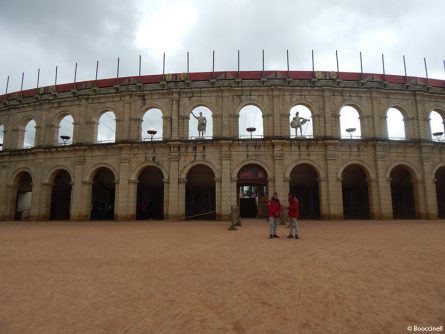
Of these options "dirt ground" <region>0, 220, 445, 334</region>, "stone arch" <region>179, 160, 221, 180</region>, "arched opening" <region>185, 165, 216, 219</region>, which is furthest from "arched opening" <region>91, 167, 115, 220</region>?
"dirt ground" <region>0, 220, 445, 334</region>

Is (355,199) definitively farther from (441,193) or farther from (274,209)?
(274,209)

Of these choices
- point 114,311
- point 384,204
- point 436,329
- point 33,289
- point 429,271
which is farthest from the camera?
point 384,204

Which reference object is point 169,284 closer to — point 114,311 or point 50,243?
point 114,311

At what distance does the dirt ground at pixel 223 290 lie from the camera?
3.25 meters

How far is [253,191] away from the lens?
85.4 ft

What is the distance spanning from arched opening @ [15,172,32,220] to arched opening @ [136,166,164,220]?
9691 mm

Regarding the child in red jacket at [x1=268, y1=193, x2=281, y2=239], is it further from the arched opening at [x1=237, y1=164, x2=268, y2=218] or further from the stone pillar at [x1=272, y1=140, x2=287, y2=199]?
the arched opening at [x1=237, y1=164, x2=268, y2=218]

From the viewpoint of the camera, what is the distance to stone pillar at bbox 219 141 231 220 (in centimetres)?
1838

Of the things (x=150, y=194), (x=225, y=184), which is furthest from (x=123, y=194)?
(x=225, y=184)

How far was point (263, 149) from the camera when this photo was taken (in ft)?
62.5

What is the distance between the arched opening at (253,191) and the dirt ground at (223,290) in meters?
11.9

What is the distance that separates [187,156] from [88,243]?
36.3 feet

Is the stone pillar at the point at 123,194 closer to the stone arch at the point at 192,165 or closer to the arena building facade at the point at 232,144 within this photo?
the arena building facade at the point at 232,144

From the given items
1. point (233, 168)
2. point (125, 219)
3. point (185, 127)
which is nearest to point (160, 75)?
point (185, 127)
